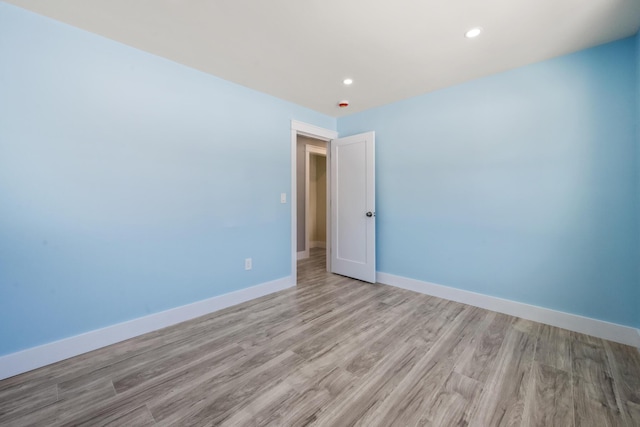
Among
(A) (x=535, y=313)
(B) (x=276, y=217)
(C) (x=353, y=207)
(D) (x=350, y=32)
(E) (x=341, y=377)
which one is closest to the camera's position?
(E) (x=341, y=377)

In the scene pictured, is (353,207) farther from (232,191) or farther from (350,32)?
(350,32)

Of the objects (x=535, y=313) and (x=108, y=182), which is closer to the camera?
(x=108, y=182)

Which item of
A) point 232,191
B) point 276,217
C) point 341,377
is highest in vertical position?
point 232,191

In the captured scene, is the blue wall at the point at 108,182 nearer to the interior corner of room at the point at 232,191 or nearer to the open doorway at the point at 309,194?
the interior corner of room at the point at 232,191

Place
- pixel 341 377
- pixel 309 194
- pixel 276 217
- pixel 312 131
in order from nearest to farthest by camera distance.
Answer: pixel 341 377, pixel 276 217, pixel 312 131, pixel 309 194

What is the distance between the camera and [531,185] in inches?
93.9

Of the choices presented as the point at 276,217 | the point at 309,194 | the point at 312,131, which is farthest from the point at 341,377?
the point at 309,194

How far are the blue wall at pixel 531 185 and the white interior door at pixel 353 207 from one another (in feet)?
1.21

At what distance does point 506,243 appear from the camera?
2.54 metres

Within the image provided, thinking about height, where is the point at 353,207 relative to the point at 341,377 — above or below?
above


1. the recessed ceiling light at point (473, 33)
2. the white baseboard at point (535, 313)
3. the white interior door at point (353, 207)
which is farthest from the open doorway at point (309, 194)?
the recessed ceiling light at point (473, 33)

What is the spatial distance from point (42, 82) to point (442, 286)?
4.01 metres

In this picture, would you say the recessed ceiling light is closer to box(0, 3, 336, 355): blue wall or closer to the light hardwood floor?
box(0, 3, 336, 355): blue wall

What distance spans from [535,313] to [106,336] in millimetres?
3764
